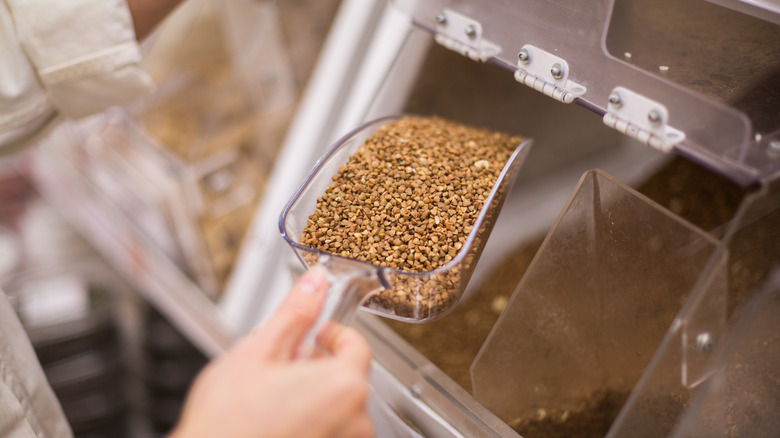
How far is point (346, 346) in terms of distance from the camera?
19.6 inches

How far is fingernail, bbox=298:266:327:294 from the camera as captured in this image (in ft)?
1.65

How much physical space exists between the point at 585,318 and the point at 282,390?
450 millimetres

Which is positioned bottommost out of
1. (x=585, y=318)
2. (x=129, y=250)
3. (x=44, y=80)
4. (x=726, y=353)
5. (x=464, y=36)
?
(x=129, y=250)

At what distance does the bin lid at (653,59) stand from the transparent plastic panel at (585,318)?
0.34ft

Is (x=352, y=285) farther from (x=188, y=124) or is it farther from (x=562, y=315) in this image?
(x=188, y=124)

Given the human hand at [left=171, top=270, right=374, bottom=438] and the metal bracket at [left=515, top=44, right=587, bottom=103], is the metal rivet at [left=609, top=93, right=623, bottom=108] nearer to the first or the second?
the metal bracket at [left=515, top=44, right=587, bottom=103]

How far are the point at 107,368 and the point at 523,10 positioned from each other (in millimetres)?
1450

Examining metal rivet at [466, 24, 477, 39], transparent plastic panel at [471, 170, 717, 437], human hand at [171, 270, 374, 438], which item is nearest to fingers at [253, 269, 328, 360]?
human hand at [171, 270, 374, 438]

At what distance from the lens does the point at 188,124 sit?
1508 millimetres

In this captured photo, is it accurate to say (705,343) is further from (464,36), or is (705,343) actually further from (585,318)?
(464,36)

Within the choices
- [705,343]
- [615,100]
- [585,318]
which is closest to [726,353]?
[705,343]

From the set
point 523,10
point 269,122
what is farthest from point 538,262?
point 269,122

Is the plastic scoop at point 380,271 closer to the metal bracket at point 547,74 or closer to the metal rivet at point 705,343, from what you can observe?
the metal bracket at point 547,74

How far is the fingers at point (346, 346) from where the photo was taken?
0.48 m
